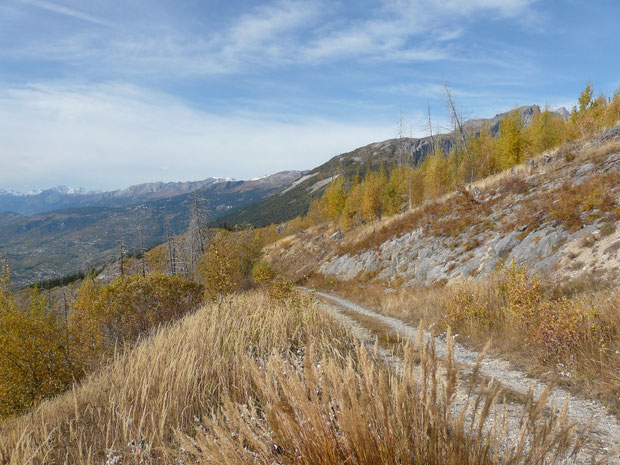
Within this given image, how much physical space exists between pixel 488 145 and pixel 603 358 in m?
43.3

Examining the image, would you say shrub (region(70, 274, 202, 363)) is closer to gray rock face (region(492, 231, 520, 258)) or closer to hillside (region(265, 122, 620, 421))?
hillside (region(265, 122, 620, 421))

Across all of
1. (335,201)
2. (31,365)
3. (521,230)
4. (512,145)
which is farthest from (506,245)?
(335,201)

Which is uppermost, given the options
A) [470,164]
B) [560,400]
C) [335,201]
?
[470,164]

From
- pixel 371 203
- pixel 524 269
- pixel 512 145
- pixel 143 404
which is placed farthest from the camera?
pixel 371 203

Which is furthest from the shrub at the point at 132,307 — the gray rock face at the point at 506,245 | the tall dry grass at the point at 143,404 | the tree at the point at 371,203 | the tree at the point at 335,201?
the tree at the point at 335,201

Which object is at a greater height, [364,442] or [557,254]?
[364,442]

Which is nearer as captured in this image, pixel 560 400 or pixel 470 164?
pixel 560 400

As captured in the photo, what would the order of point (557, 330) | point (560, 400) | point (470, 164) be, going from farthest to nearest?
point (470, 164) < point (557, 330) < point (560, 400)

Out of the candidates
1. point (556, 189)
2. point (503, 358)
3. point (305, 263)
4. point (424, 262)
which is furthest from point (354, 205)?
point (503, 358)

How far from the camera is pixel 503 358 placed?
668 centimetres

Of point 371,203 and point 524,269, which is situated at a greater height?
point 371,203

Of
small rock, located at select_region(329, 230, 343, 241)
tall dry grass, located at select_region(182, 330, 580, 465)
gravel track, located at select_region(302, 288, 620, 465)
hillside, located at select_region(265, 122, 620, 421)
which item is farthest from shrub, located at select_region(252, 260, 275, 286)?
small rock, located at select_region(329, 230, 343, 241)

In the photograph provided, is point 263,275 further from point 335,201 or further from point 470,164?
point 335,201

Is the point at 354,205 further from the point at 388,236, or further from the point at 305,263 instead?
the point at 388,236
